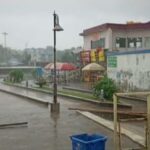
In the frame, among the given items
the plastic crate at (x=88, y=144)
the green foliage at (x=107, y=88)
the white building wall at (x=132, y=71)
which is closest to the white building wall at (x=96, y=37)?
the white building wall at (x=132, y=71)

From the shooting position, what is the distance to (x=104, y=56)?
136 ft

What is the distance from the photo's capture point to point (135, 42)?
4353 cm

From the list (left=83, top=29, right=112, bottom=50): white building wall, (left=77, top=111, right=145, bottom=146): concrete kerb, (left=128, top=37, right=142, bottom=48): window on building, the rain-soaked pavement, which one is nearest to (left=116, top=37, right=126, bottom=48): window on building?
(left=128, top=37, right=142, bottom=48): window on building

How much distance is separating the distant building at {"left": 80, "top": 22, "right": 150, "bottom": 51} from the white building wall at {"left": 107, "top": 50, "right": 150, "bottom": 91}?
23.9 feet

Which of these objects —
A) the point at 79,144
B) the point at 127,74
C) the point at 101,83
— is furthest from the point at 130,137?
the point at 127,74

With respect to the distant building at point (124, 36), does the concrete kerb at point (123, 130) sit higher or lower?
lower

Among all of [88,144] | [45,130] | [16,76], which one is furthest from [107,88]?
[16,76]

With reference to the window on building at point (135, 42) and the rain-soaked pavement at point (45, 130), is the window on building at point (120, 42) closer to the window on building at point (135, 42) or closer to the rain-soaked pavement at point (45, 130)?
the window on building at point (135, 42)

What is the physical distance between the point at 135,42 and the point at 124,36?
4.27ft

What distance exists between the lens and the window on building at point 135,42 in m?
43.2

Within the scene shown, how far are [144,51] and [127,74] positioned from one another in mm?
3385

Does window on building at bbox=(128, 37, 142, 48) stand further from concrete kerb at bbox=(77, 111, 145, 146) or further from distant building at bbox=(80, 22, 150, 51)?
concrete kerb at bbox=(77, 111, 145, 146)

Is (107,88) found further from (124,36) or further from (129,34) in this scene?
(129,34)

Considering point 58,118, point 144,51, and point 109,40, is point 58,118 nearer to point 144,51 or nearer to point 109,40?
point 144,51
